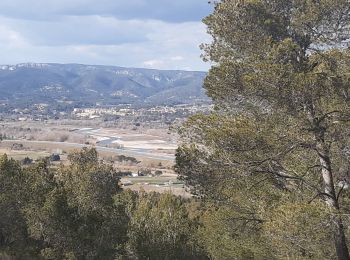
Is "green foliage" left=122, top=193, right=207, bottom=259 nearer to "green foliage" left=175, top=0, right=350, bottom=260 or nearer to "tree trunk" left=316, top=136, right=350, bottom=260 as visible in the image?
"green foliage" left=175, top=0, right=350, bottom=260

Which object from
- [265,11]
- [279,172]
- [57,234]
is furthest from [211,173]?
[57,234]

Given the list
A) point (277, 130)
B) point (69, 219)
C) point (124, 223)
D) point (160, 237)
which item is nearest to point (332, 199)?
point (277, 130)

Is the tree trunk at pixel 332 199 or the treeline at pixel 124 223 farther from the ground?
the tree trunk at pixel 332 199

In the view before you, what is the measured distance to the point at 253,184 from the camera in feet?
48.0

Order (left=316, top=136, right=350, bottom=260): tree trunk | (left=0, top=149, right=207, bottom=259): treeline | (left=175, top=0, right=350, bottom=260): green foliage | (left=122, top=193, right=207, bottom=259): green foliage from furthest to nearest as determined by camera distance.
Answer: (left=122, top=193, right=207, bottom=259): green foliage, (left=0, top=149, right=207, bottom=259): treeline, (left=316, top=136, right=350, bottom=260): tree trunk, (left=175, top=0, right=350, bottom=260): green foliage

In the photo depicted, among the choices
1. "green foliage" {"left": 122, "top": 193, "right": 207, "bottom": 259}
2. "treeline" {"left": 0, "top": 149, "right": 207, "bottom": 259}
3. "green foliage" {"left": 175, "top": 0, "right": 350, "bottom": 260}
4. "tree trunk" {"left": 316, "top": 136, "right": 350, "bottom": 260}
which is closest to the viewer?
"green foliage" {"left": 175, "top": 0, "right": 350, "bottom": 260}

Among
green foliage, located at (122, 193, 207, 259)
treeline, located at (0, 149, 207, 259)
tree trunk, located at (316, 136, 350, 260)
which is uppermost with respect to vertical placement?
tree trunk, located at (316, 136, 350, 260)

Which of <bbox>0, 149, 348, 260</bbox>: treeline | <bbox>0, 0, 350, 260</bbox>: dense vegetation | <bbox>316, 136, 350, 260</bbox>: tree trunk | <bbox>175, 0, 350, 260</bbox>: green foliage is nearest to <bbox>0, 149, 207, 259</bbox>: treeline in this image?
<bbox>0, 149, 348, 260</bbox>: treeline

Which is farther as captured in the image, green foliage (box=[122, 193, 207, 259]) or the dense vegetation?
green foliage (box=[122, 193, 207, 259])

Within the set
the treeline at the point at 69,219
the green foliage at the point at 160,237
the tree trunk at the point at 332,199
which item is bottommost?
the green foliage at the point at 160,237

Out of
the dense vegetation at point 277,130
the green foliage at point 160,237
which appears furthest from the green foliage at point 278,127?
the green foliage at point 160,237

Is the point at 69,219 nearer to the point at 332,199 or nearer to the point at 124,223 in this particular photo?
the point at 124,223

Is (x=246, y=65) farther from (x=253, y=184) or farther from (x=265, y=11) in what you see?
(x=253, y=184)

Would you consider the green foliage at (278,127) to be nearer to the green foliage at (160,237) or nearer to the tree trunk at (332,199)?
the tree trunk at (332,199)
